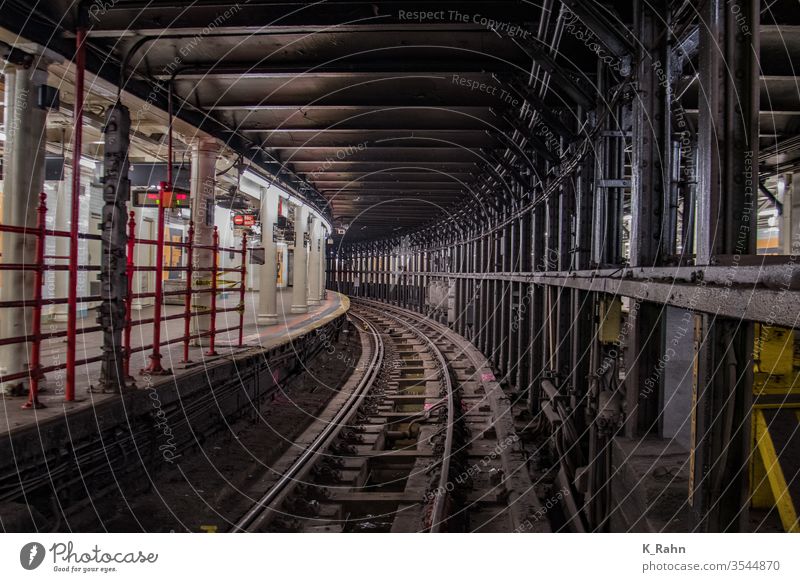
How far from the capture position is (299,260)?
15.9 meters

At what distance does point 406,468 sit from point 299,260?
9.94 meters

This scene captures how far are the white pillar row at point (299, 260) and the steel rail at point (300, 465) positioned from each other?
16.6 feet

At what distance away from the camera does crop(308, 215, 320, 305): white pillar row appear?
20.1 metres

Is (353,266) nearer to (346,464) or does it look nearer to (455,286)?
(455,286)

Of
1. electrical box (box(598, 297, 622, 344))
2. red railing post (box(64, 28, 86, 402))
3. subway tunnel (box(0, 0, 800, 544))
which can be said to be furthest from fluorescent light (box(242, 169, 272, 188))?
electrical box (box(598, 297, 622, 344))

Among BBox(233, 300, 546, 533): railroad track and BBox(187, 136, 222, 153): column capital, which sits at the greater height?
BBox(187, 136, 222, 153): column capital

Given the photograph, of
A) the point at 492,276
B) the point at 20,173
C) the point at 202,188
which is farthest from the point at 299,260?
the point at 20,173

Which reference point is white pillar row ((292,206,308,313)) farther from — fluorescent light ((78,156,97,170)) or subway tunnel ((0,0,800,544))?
fluorescent light ((78,156,97,170))

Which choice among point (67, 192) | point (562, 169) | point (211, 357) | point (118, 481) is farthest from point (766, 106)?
point (67, 192)

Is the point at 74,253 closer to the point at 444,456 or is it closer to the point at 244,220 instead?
the point at 444,456

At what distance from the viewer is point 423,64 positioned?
6.12 m

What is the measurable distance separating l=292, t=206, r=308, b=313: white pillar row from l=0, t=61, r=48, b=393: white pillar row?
10.1m

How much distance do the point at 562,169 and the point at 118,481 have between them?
5379mm
